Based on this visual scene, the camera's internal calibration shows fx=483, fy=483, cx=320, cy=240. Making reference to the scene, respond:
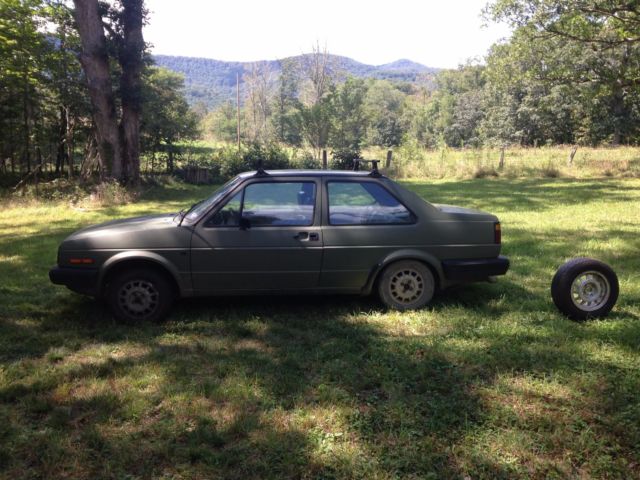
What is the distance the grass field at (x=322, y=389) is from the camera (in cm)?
287

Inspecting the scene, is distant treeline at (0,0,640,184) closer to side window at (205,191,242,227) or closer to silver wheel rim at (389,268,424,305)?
side window at (205,191,242,227)

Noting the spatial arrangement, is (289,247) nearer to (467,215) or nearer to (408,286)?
(408,286)

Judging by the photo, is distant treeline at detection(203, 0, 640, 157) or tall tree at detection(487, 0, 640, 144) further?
distant treeline at detection(203, 0, 640, 157)

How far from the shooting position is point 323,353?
4281mm

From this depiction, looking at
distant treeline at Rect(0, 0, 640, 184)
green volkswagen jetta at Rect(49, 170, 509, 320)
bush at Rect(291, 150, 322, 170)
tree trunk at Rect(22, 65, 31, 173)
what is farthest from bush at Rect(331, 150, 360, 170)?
green volkswagen jetta at Rect(49, 170, 509, 320)

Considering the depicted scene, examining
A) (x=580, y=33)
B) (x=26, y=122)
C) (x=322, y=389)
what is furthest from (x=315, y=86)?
(x=322, y=389)

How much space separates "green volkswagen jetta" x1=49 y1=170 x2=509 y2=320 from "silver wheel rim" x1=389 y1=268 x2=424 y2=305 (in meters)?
0.01

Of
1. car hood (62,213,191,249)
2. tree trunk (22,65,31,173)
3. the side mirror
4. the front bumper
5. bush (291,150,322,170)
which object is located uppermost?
tree trunk (22,65,31,173)

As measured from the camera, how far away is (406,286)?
5277 mm

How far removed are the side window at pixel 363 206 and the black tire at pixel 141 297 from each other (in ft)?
6.24

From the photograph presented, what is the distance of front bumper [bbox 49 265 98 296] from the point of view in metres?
4.87

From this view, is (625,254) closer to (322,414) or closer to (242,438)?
(322,414)

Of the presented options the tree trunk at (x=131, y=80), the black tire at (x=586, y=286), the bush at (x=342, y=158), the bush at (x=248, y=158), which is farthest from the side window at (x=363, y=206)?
the bush at (x=342, y=158)

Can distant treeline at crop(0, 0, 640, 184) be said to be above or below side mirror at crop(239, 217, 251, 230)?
above
